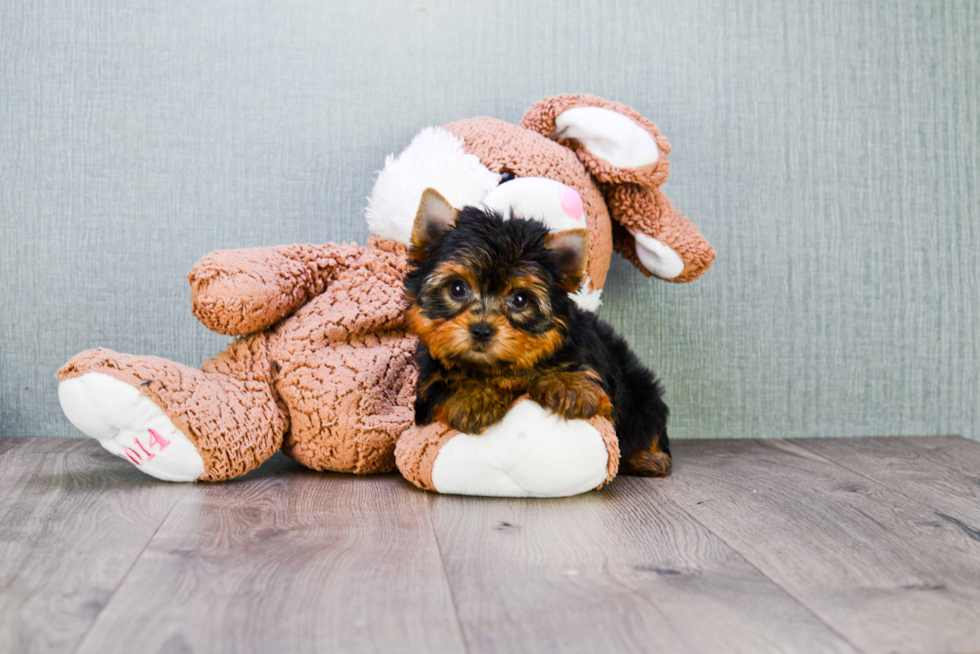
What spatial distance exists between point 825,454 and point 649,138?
104 cm

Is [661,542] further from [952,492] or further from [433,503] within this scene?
[952,492]

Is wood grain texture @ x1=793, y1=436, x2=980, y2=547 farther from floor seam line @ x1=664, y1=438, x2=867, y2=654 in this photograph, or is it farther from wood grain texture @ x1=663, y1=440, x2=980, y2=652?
floor seam line @ x1=664, y1=438, x2=867, y2=654

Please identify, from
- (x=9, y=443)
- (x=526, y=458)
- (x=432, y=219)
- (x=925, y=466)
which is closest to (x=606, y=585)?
(x=526, y=458)

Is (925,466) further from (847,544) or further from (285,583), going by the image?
(285,583)

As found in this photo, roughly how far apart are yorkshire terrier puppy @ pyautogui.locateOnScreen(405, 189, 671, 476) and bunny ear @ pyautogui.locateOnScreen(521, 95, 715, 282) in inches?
18.1

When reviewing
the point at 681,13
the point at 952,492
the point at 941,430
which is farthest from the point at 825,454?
the point at 681,13

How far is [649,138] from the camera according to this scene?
76.4 inches

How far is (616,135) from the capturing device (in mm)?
1929

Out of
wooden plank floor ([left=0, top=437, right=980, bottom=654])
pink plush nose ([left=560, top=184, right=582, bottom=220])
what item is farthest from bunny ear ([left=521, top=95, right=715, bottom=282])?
wooden plank floor ([left=0, top=437, right=980, bottom=654])

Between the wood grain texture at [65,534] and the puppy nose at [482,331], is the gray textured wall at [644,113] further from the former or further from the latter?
the puppy nose at [482,331]

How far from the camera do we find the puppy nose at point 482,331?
4.62ft

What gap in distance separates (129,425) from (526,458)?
817 millimetres

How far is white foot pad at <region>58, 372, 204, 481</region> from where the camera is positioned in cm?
154

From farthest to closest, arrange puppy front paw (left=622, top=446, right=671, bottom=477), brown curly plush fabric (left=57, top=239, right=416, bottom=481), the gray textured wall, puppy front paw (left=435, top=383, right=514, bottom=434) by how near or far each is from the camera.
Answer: the gray textured wall < puppy front paw (left=622, top=446, right=671, bottom=477) < brown curly plush fabric (left=57, top=239, right=416, bottom=481) < puppy front paw (left=435, top=383, right=514, bottom=434)
